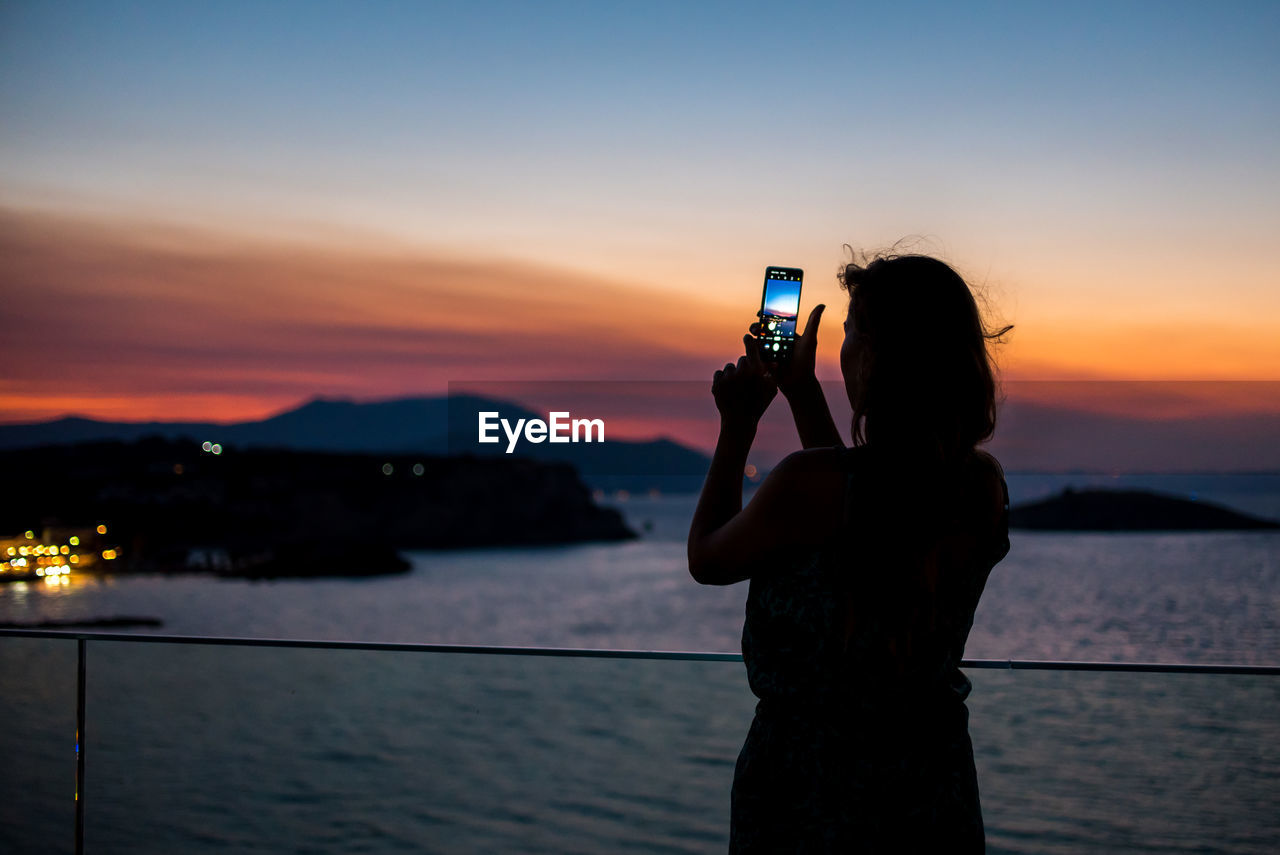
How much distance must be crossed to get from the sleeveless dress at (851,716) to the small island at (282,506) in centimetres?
3665

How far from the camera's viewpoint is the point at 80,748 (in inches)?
104

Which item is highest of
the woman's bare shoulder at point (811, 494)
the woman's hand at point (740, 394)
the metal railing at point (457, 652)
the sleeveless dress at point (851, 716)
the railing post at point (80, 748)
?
the woman's hand at point (740, 394)

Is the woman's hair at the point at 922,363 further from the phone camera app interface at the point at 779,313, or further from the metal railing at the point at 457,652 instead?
the metal railing at the point at 457,652

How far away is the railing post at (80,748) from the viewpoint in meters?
2.60

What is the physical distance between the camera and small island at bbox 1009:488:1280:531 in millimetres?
68250

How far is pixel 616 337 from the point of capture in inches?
1210

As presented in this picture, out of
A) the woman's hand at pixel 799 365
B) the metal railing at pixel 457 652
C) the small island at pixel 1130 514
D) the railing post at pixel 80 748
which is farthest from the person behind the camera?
the small island at pixel 1130 514

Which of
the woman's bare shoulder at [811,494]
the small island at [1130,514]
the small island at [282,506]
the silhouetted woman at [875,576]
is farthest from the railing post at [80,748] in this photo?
the small island at [1130,514]

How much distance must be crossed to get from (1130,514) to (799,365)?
76.2m

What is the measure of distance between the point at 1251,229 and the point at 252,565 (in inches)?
2438

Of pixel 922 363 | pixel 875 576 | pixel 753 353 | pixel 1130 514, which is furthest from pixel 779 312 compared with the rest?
pixel 1130 514


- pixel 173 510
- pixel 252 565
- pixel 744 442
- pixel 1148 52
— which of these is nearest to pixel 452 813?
pixel 744 442

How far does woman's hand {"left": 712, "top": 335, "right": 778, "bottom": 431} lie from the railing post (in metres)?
2.25

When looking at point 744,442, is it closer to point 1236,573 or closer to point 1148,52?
point 1148,52
